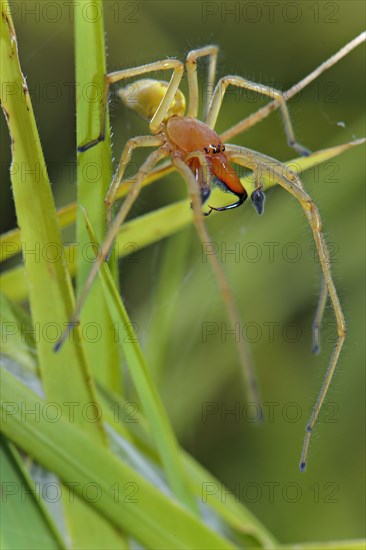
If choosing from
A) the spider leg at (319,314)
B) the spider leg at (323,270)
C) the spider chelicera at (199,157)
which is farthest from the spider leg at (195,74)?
the spider leg at (319,314)

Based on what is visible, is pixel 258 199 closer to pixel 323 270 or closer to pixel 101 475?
pixel 323 270

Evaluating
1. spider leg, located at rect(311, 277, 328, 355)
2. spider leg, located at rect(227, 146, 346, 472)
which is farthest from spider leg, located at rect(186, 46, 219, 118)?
spider leg, located at rect(311, 277, 328, 355)

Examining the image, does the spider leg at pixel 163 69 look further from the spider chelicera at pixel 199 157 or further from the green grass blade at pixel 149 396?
the green grass blade at pixel 149 396

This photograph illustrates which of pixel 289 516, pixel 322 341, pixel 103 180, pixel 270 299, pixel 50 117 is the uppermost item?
pixel 103 180

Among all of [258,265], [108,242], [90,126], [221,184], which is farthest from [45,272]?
[258,265]

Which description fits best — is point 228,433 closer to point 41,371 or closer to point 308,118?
point 308,118

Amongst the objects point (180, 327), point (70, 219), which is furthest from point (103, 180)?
point (180, 327)

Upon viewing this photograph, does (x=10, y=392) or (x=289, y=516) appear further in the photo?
(x=289, y=516)

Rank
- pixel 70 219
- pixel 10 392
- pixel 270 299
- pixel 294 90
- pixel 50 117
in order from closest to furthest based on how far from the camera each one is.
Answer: pixel 10 392 → pixel 70 219 → pixel 294 90 → pixel 270 299 → pixel 50 117
